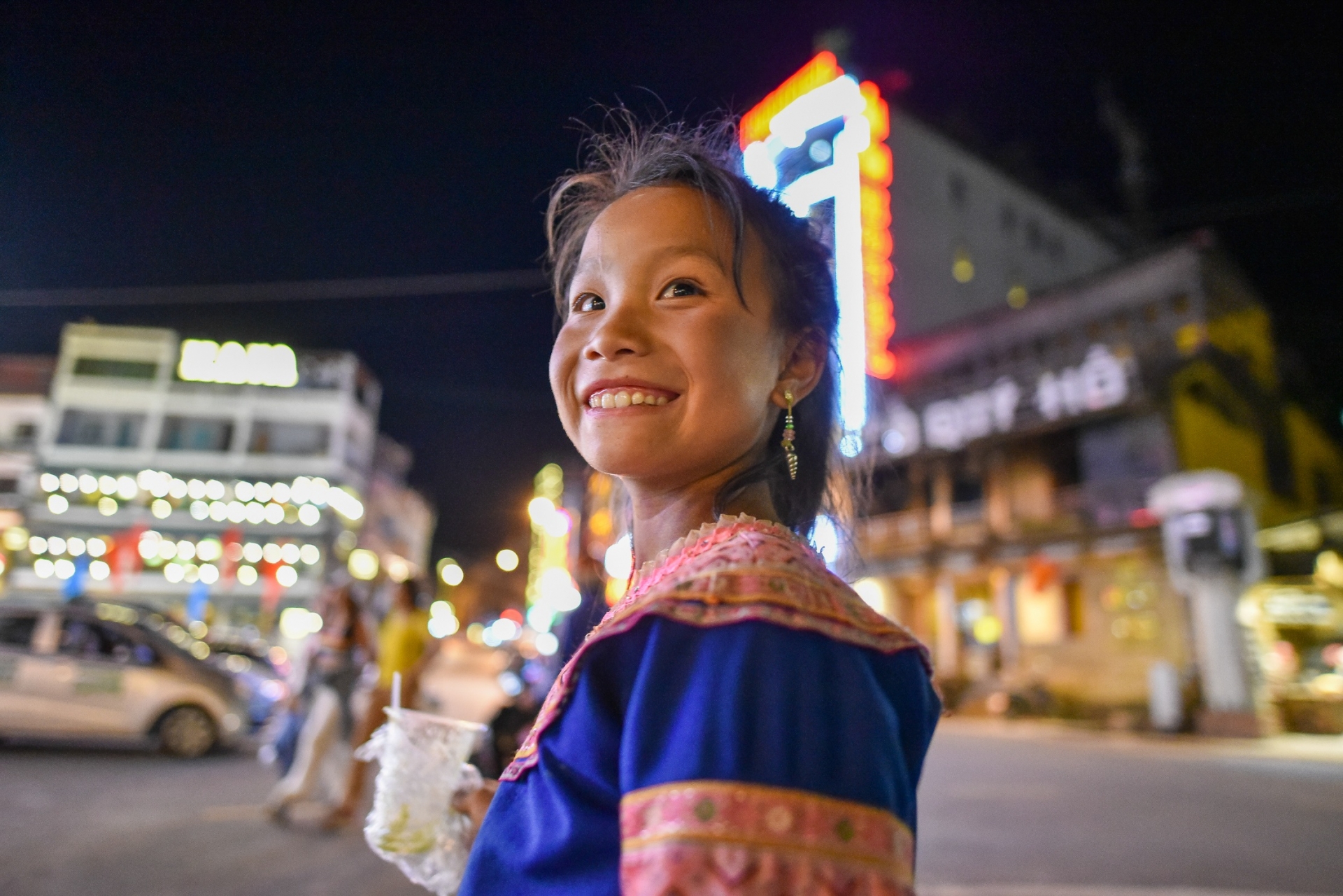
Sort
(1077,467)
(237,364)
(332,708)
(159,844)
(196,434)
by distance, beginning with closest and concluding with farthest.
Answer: (159,844) < (332,708) < (1077,467) < (196,434) < (237,364)

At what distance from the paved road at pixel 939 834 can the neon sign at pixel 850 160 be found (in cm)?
1245

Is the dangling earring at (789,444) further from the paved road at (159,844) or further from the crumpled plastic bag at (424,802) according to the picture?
the paved road at (159,844)

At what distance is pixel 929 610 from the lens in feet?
79.4

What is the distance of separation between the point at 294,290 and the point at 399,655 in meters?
7.55

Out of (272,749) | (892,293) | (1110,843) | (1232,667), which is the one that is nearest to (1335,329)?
→ (892,293)

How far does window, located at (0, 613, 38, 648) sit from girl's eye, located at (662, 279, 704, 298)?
10.6 metres

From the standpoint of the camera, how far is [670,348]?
1146 mm

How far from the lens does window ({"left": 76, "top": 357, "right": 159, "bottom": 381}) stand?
142 ft

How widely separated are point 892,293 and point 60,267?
86.9 feet

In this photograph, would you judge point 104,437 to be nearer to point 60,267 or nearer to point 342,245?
point 342,245

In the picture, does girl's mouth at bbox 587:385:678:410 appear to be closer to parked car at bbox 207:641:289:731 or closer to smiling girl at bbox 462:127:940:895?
smiling girl at bbox 462:127:940:895

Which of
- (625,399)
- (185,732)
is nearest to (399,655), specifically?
(185,732)

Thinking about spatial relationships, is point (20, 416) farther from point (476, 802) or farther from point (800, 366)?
point (800, 366)

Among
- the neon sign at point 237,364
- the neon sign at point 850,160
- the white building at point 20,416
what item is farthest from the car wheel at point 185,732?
the neon sign at point 237,364
